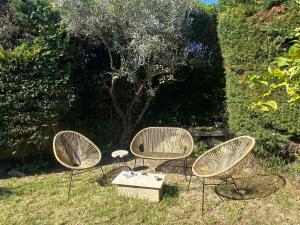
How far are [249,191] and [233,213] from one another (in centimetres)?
88

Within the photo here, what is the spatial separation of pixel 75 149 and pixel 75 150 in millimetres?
19

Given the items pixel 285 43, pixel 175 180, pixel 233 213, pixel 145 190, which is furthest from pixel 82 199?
pixel 285 43

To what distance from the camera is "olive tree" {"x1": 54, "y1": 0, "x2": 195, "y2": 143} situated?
21.8 feet

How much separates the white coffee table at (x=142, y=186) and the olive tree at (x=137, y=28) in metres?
2.48

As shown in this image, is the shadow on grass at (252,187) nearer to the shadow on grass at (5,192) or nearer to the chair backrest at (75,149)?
the chair backrest at (75,149)

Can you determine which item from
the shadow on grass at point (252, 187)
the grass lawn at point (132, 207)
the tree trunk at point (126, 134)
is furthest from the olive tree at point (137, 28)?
the shadow on grass at point (252, 187)

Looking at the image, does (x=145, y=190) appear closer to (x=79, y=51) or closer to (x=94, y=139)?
(x=94, y=139)

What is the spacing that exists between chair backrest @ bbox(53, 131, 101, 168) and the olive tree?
1.73 m

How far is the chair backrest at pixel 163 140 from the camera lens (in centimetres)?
652

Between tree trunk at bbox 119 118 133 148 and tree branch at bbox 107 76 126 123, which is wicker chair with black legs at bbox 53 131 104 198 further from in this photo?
tree trunk at bbox 119 118 133 148

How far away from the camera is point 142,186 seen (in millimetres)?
5172

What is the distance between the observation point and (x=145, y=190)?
520 centimetres

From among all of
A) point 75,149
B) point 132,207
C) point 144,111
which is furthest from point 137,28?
point 132,207

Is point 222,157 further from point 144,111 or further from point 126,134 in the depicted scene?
point 126,134
